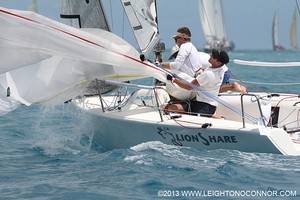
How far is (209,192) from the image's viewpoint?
618 centimetres

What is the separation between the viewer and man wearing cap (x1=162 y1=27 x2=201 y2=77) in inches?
328

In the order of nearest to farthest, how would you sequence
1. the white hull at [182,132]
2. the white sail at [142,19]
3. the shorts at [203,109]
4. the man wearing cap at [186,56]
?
the white hull at [182,132] < the shorts at [203,109] < the man wearing cap at [186,56] < the white sail at [142,19]

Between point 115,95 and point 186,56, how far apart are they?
1.42m

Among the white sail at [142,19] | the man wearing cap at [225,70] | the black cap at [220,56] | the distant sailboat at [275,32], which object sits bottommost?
the distant sailboat at [275,32]

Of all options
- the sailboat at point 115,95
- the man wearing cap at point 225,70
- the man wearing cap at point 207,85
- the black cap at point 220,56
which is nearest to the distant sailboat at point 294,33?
the man wearing cap at point 225,70

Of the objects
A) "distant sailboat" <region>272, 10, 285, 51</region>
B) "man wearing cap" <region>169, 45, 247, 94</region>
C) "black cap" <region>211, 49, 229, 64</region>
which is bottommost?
"distant sailboat" <region>272, 10, 285, 51</region>

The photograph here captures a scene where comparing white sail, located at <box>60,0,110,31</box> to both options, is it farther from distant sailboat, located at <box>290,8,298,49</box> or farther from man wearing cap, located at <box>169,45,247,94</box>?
distant sailboat, located at <box>290,8,298,49</box>

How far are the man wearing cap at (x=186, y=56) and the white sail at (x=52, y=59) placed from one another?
0.50 metres

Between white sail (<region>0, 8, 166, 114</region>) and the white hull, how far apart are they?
532 millimetres

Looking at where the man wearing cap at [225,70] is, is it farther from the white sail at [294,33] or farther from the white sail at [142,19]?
the white sail at [294,33]

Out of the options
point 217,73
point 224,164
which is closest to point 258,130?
point 224,164

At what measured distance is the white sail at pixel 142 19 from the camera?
9.52 m

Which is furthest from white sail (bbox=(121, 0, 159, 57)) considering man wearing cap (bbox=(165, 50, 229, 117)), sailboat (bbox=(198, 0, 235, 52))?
sailboat (bbox=(198, 0, 235, 52))

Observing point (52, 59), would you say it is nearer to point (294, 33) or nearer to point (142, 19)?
point (142, 19)
